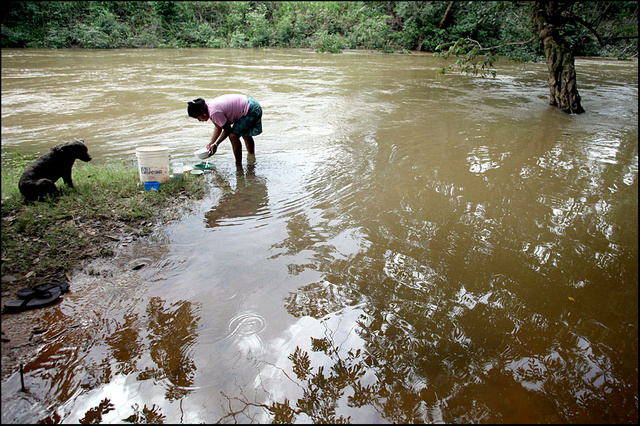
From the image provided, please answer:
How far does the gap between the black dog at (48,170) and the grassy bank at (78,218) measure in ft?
0.39

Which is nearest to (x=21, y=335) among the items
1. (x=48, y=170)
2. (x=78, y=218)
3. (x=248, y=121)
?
(x=78, y=218)

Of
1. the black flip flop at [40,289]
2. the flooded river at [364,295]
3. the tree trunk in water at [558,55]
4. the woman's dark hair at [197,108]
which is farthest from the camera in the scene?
the tree trunk in water at [558,55]

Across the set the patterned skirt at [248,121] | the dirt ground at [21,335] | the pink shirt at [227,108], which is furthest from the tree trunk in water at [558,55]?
the dirt ground at [21,335]

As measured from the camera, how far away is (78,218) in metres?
3.71

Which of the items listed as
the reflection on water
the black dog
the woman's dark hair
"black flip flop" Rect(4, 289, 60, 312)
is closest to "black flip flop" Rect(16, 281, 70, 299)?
"black flip flop" Rect(4, 289, 60, 312)

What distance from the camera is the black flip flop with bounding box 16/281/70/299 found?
269 cm

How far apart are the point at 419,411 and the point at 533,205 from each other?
3191 millimetres

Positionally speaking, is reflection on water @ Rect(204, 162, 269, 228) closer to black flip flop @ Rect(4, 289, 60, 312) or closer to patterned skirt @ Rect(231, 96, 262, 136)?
patterned skirt @ Rect(231, 96, 262, 136)

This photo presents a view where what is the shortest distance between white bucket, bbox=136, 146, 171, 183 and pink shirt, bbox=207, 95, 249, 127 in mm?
791

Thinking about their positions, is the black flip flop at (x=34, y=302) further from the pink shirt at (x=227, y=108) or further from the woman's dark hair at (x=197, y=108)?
the pink shirt at (x=227, y=108)

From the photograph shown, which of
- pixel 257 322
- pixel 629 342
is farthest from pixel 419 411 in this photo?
pixel 629 342

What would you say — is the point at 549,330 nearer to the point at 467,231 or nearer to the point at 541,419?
the point at 541,419

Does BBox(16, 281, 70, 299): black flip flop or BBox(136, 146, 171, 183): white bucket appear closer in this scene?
BBox(16, 281, 70, 299): black flip flop

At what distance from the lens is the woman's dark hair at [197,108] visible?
4.54 m
